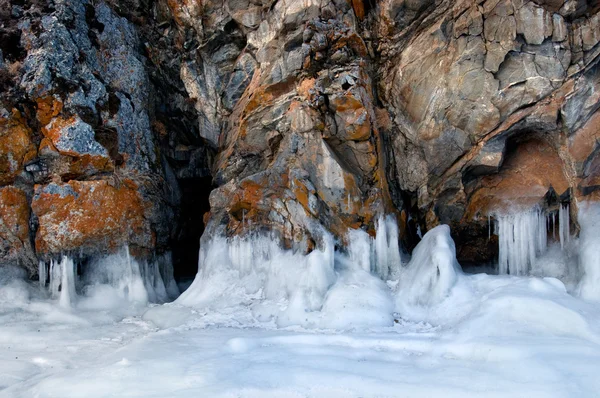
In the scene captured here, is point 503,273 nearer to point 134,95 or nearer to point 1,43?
point 134,95

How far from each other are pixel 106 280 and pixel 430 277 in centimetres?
Answer: 940

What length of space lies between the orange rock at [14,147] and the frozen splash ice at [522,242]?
45.5ft

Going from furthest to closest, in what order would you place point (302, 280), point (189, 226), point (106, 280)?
point (189, 226) → point (106, 280) → point (302, 280)

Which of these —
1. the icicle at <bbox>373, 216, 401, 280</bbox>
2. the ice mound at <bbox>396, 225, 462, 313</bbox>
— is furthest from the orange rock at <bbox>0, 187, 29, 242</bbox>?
the ice mound at <bbox>396, 225, 462, 313</bbox>

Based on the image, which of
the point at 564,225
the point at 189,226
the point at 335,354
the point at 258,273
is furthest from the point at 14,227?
the point at 564,225

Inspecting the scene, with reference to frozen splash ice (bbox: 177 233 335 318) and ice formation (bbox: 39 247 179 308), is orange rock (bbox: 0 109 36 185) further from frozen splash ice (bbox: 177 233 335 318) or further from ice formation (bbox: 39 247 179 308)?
frozen splash ice (bbox: 177 233 335 318)

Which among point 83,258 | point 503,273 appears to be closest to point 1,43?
point 83,258

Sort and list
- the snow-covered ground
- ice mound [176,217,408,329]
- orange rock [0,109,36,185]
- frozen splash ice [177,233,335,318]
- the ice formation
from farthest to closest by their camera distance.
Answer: orange rock [0,109,36,185] < the ice formation < frozen splash ice [177,233,335,318] < ice mound [176,217,408,329] < the snow-covered ground

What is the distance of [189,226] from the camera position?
16.1 m

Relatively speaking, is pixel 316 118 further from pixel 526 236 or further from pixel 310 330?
pixel 526 236

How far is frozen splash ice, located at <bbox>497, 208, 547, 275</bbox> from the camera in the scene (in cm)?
1083

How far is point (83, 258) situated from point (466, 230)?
11.6 metres

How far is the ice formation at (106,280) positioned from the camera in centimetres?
1167

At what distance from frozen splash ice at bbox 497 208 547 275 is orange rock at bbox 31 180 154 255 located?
36.3ft
